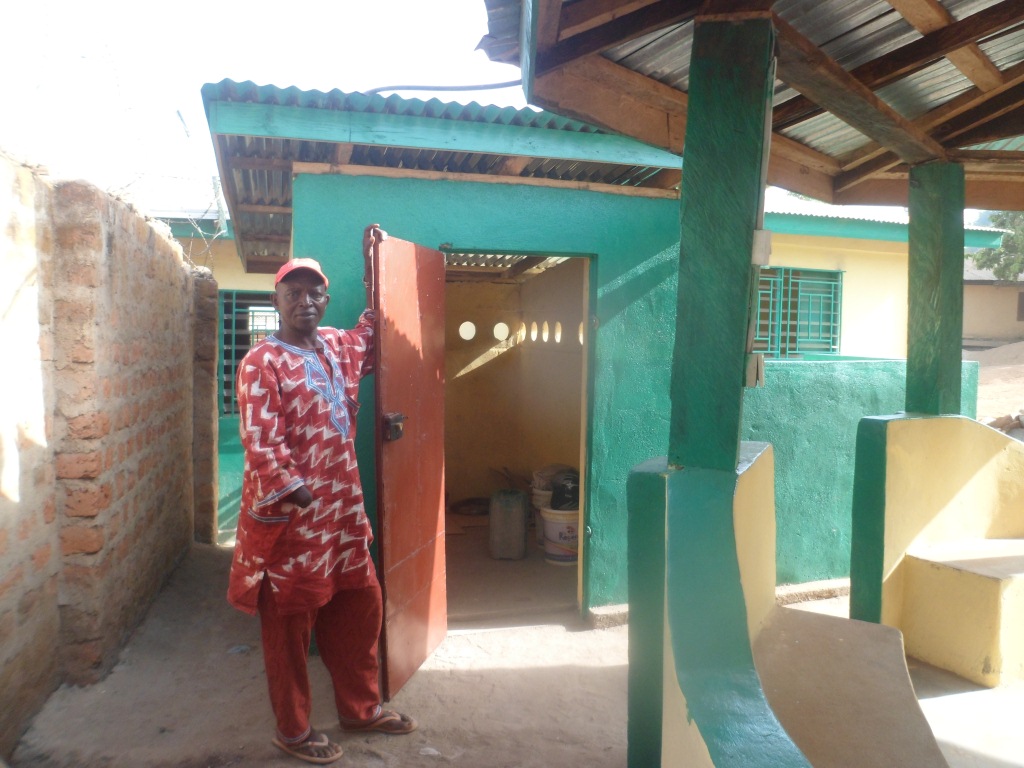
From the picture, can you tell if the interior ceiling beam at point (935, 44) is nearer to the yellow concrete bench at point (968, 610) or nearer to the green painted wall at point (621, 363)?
the green painted wall at point (621, 363)

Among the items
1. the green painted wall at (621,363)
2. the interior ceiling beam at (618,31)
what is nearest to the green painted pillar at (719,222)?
the interior ceiling beam at (618,31)

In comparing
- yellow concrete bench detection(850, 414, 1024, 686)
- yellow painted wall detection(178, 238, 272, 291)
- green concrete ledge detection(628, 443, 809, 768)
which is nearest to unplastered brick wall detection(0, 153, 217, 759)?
green concrete ledge detection(628, 443, 809, 768)

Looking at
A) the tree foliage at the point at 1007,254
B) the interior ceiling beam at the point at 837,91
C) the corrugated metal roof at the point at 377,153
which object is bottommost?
the interior ceiling beam at the point at 837,91

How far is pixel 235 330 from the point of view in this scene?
8.58 m

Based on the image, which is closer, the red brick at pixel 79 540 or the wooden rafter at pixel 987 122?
the red brick at pixel 79 540

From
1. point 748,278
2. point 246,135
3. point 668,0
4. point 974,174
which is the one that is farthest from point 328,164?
point 974,174

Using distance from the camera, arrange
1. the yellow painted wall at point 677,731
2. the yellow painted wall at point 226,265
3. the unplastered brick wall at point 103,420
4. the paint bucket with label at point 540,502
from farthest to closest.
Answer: the yellow painted wall at point 226,265
the paint bucket with label at point 540,502
the unplastered brick wall at point 103,420
the yellow painted wall at point 677,731

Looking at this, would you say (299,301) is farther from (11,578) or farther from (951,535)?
(951,535)

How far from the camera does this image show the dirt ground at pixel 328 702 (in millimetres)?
3277

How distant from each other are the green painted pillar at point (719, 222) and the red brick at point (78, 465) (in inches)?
104

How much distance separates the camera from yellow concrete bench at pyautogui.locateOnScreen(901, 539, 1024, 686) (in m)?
3.46

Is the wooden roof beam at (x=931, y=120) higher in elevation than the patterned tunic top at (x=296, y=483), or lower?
higher

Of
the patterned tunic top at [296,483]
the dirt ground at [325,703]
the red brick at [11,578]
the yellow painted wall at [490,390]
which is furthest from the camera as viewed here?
the yellow painted wall at [490,390]

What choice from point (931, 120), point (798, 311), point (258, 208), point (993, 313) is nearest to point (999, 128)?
point (931, 120)
